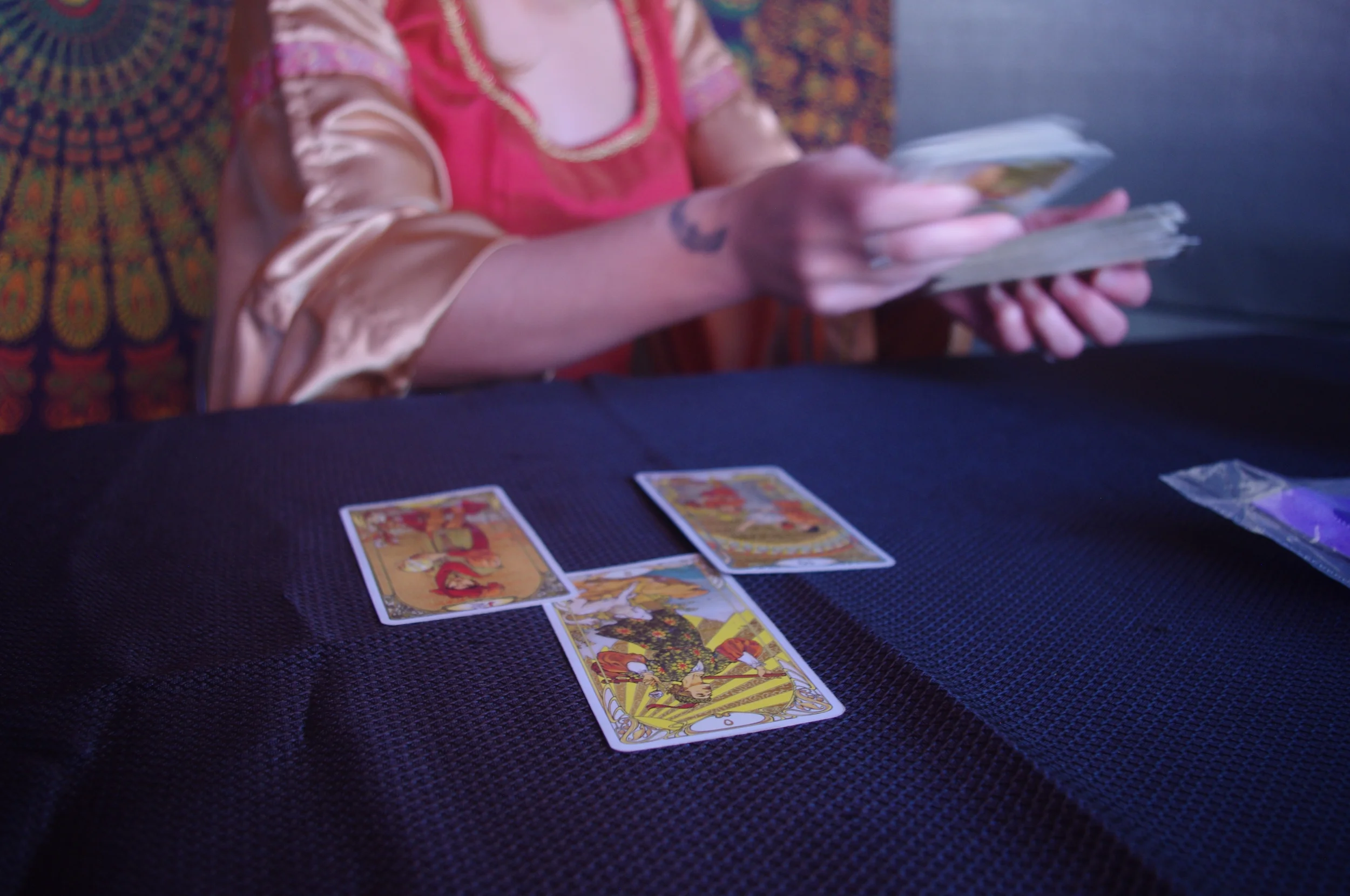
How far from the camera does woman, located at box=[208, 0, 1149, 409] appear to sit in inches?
31.1

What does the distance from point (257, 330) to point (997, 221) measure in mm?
725

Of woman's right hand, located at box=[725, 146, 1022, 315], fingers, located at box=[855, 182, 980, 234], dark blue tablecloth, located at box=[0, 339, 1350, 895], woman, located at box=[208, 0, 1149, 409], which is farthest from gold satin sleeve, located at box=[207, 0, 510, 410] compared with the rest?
fingers, located at box=[855, 182, 980, 234]

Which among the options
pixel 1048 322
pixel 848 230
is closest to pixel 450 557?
pixel 848 230

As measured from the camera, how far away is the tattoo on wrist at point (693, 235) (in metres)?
0.87

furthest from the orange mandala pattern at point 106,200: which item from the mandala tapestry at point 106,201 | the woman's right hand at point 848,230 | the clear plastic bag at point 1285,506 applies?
the clear plastic bag at point 1285,506

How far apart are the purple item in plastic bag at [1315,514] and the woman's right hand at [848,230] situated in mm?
286

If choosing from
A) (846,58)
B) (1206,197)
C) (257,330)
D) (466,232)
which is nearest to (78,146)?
(257,330)

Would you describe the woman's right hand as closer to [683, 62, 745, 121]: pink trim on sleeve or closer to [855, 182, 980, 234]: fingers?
[855, 182, 980, 234]: fingers

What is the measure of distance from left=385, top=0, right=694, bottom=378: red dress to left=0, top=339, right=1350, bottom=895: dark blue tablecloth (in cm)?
60

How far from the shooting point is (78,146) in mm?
1372

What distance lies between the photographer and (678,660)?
0.43 m

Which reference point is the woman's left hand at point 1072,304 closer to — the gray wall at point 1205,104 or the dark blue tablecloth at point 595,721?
the dark blue tablecloth at point 595,721

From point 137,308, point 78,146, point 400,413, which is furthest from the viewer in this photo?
point 137,308

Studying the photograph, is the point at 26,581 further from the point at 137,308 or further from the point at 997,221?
the point at 137,308
